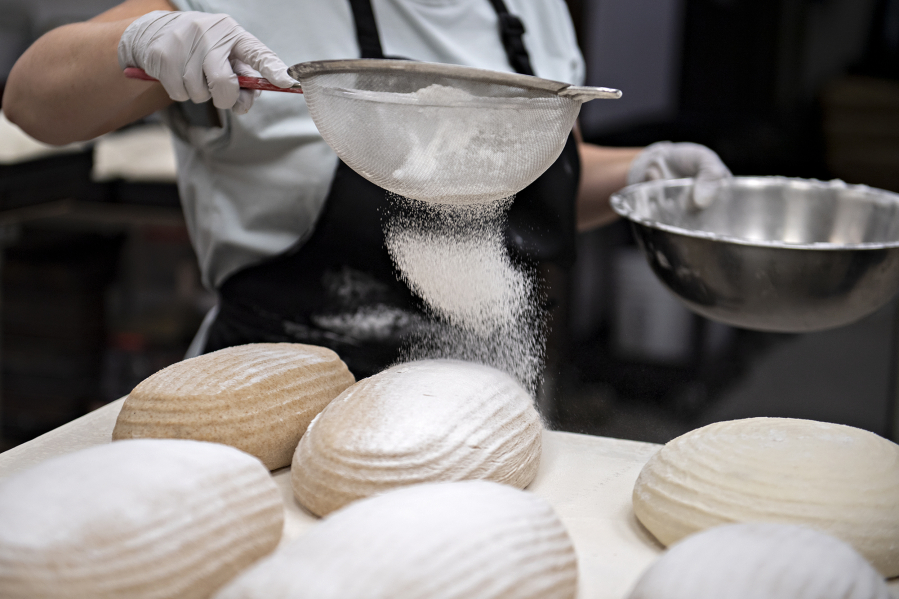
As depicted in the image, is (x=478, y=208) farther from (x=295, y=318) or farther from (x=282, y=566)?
(x=282, y=566)

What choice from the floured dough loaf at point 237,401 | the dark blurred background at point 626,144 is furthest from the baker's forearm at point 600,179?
the floured dough loaf at point 237,401

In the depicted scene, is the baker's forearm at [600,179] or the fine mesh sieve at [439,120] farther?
the baker's forearm at [600,179]

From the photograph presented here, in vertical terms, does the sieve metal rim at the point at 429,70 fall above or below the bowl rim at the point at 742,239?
above

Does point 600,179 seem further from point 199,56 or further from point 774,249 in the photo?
point 199,56

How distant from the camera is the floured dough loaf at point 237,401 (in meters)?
0.80

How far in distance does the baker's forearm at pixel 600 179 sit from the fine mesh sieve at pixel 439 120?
64cm

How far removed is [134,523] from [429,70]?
51cm

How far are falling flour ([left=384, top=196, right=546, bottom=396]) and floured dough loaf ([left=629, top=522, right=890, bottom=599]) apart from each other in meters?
0.44

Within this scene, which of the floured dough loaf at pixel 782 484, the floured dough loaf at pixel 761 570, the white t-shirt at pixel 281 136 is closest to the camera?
the floured dough loaf at pixel 761 570

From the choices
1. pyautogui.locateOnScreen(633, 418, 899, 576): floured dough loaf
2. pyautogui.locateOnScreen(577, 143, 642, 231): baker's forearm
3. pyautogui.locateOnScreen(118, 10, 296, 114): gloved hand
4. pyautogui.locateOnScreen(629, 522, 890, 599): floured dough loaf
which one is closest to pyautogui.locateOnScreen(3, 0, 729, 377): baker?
pyautogui.locateOnScreen(118, 10, 296, 114): gloved hand

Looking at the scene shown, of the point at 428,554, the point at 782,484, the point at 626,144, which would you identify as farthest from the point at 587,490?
the point at 626,144

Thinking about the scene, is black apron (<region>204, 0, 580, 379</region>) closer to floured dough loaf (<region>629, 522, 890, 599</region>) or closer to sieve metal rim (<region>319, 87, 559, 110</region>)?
sieve metal rim (<region>319, 87, 559, 110</region>)

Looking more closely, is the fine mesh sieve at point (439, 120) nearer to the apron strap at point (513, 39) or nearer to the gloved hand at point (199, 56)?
the gloved hand at point (199, 56)

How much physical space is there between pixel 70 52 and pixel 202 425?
59 cm
